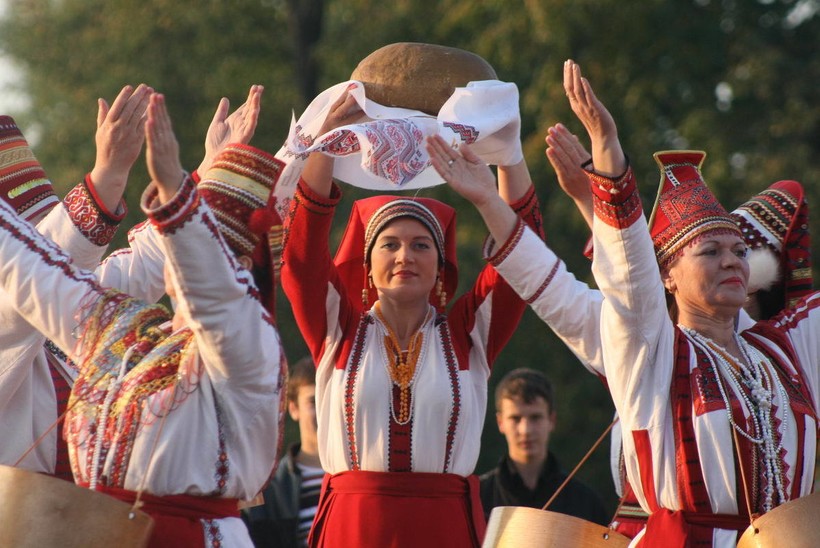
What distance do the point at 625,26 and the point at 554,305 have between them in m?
7.52

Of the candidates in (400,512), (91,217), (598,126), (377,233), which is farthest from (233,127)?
(400,512)

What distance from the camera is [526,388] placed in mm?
6562

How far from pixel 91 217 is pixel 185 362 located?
0.87m

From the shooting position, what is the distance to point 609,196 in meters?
3.99

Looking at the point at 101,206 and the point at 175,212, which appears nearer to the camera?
the point at 175,212

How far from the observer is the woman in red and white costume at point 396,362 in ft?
15.6

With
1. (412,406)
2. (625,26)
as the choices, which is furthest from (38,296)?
(625,26)

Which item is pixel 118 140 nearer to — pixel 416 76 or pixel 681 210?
pixel 416 76

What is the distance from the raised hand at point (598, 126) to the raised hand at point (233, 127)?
2.96ft

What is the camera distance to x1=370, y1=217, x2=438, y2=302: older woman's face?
196 inches

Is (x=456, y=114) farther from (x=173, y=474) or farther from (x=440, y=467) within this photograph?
(x=173, y=474)

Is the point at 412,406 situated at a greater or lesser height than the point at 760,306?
lesser

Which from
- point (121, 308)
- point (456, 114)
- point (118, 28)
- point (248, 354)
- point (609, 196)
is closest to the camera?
point (248, 354)

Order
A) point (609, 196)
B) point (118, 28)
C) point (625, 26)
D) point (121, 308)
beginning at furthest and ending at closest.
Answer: point (118, 28) < point (625, 26) < point (609, 196) < point (121, 308)
